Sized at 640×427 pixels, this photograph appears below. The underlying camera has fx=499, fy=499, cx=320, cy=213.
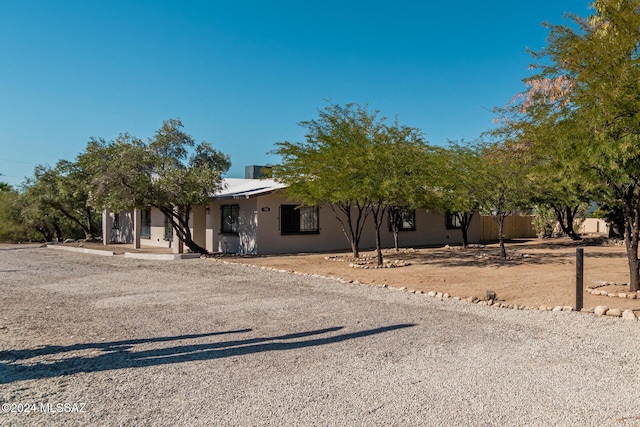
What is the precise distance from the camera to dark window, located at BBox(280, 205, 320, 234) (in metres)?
20.4

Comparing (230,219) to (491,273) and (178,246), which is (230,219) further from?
(491,273)

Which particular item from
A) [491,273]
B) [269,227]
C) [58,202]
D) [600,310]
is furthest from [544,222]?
[58,202]

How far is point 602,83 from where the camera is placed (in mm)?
8516

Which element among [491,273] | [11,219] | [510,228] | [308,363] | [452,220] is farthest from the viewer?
[510,228]

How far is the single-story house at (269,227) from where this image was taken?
19812 millimetres

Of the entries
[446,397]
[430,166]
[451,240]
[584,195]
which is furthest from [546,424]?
[451,240]

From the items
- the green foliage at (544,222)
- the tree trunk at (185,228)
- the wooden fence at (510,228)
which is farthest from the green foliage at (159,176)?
the green foliage at (544,222)

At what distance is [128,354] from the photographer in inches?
223

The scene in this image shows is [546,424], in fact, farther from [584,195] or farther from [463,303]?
[584,195]

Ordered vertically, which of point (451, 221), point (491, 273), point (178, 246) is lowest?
point (491, 273)

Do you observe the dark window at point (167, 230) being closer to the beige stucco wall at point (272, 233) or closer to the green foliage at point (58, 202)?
the beige stucco wall at point (272, 233)

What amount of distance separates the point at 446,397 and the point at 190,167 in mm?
17327

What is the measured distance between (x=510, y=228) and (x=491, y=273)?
2016 cm

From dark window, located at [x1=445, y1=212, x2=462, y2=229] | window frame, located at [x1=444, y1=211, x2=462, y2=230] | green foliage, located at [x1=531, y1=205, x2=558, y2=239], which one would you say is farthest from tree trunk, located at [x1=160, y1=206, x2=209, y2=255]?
green foliage, located at [x1=531, y1=205, x2=558, y2=239]
